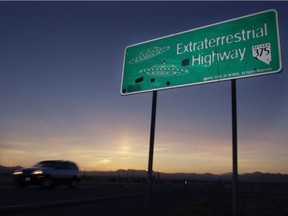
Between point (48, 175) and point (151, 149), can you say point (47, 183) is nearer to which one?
point (48, 175)

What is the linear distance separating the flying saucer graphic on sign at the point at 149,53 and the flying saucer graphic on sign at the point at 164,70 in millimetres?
252

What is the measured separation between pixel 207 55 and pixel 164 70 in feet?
2.88

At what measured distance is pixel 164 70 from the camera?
20.7 ft

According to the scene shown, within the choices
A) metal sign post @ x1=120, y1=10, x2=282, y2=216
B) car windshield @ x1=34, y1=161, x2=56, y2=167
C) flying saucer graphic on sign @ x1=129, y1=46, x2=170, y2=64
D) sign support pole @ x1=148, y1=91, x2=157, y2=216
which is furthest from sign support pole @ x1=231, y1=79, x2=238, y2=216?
car windshield @ x1=34, y1=161, x2=56, y2=167

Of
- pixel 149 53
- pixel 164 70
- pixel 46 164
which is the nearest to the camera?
pixel 164 70

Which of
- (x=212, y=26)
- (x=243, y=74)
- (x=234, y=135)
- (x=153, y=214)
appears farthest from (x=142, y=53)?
(x=153, y=214)

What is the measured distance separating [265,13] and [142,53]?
245cm

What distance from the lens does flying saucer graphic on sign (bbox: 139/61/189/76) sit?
6.17 meters

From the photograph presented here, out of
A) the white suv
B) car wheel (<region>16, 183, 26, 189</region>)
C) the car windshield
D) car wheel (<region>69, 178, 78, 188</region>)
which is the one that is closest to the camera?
the white suv

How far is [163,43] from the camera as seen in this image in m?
6.54

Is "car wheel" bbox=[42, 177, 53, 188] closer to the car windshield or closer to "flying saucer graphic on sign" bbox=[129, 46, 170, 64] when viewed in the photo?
the car windshield

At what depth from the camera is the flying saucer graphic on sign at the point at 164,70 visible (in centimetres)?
617

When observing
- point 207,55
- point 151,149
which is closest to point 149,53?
point 207,55

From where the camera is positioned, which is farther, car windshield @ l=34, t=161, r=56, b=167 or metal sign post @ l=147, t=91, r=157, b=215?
car windshield @ l=34, t=161, r=56, b=167
